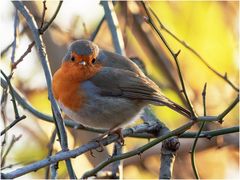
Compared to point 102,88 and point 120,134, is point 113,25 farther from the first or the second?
point 120,134

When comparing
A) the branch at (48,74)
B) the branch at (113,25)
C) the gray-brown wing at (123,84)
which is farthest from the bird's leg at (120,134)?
the branch at (113,25)

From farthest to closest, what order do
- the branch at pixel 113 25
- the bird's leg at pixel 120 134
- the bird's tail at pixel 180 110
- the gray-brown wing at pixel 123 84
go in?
the branch at pixel 113 25 → the gray-brown wing at pixel 123 84 → the bird's leg at pixel 120 134 → the bird's tail at pixel 180 110

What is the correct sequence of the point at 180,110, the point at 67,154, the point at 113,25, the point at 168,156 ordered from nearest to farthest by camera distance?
the point at 67,154 → the point at 168,156 → the point at 180,110 → the point at 113,25

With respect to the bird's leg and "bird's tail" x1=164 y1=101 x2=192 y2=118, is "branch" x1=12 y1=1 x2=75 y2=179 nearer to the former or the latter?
the bird's leg

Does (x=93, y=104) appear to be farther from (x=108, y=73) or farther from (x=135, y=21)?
(x=135, y=21)

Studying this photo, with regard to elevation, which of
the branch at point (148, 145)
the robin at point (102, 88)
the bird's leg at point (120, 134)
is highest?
the robin at point (102, 88)

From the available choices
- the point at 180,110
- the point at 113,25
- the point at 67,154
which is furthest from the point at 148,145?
the point at 113,25

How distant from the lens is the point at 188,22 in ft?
16.8

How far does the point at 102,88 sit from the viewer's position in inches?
152

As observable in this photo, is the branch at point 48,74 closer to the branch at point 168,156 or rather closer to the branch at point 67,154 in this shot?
the branch at point 67,154

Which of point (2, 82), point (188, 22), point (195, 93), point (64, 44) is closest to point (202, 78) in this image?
point (195, 93)

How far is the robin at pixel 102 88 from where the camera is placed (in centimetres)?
372

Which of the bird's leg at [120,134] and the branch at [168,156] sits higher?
the bird's leg at [120,134]

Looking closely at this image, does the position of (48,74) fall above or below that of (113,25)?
below
